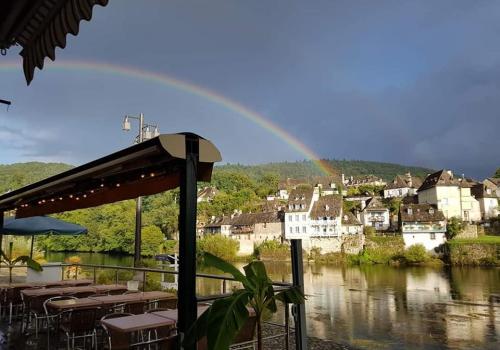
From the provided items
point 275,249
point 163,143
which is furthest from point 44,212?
point 275,249

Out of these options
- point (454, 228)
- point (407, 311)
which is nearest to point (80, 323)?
point (407, 311)

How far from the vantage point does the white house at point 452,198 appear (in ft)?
239

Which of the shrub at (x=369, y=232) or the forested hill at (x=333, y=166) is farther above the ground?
the forested hill at (x=333, y=166)

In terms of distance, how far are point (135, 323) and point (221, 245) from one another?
65838mm

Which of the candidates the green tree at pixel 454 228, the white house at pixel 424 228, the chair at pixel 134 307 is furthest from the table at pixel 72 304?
the green tree at pixel 454 228

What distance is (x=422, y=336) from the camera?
1548cm

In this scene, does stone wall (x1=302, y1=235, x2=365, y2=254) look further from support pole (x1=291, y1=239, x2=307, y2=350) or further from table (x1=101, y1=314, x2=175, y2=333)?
table (x1=101, y1=314, x2=175, y2=333)

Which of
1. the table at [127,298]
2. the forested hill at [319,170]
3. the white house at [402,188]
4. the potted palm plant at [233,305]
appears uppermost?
the forested hill at [319,170]

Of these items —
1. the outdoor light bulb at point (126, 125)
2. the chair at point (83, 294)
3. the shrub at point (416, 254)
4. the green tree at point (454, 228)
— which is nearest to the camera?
the chair at point (83, 294)

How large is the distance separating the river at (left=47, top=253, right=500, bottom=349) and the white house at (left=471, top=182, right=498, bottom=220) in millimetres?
37261

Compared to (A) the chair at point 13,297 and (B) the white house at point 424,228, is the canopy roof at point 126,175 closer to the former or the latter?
(A) the chair at point 13,297

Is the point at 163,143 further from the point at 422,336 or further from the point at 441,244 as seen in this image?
the point at 441,244

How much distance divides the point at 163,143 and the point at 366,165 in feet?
595

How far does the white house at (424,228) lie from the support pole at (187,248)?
64.3 m
